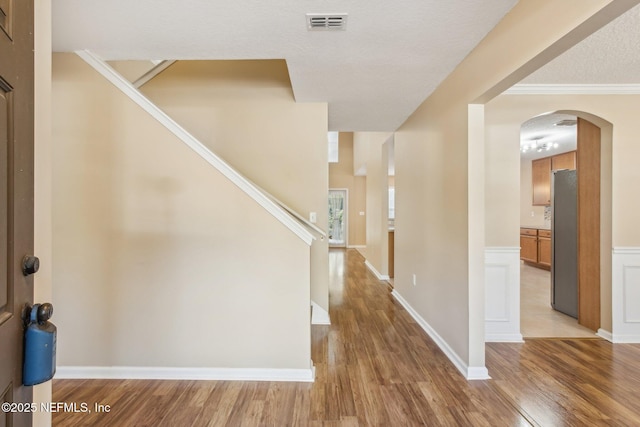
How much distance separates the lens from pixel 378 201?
582 cm

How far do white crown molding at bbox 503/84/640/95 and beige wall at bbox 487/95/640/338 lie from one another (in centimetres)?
4

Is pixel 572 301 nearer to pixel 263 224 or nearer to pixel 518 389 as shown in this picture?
pixel 518 389

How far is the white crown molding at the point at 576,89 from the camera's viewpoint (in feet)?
9.53

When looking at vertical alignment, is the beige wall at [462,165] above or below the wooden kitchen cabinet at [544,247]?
above

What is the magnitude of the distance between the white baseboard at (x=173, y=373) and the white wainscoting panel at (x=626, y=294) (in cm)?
303

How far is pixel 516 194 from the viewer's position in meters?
2.98

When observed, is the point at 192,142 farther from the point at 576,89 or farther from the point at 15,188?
the point at 576,89

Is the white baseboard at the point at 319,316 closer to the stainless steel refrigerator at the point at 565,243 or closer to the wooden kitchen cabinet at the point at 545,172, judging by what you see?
the stainless steel refrigerator at the point at 565,243

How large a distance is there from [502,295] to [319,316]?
1896 millimetres

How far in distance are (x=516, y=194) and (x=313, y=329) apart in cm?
252

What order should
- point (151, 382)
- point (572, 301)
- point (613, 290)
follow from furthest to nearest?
point (572, 301) < point (613, 290) < point (151, 382)

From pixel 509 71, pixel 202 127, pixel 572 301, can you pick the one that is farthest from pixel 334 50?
pixel 572 301

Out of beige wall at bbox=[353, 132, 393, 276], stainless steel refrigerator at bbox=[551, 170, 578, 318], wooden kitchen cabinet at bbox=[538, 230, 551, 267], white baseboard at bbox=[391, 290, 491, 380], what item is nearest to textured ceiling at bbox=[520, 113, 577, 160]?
stainless steel refrigerator at bbox=[551, 170, 578, 318]

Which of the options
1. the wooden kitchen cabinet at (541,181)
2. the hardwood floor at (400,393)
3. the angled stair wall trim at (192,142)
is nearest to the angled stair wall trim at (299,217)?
the angled stair wall trim at (192,142)
